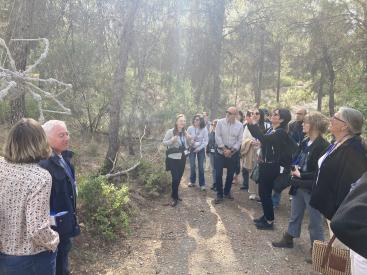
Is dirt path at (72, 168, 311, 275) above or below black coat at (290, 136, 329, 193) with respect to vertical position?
below

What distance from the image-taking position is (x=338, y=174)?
3.82 metres

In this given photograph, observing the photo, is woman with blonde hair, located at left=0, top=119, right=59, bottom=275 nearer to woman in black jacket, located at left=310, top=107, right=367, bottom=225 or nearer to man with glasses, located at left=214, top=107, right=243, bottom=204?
woman in black jacket, located at left=310, top=107, right=367, bottom=225

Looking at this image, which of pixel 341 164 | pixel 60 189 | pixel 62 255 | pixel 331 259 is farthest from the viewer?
pixel 341 164

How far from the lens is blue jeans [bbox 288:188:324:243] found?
4.88 meters

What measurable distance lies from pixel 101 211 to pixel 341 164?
3.57 m

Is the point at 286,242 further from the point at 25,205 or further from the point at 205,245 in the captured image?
the point at 25,205

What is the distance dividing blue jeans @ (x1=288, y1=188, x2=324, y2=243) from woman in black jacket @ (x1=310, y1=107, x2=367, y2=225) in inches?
37.9

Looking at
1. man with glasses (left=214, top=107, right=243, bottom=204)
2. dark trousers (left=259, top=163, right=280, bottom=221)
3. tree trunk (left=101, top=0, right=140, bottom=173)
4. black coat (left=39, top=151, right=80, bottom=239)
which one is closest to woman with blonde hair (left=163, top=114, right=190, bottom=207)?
man with glasses (left=214, top=107, right=243, bottom=204)

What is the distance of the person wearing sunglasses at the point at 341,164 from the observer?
12.3 feet

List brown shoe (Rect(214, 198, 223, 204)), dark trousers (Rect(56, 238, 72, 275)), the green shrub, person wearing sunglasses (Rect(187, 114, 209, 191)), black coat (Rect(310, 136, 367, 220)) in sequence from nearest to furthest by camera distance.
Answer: dark trousers (Rect(56, 238, 72, 275)) < black coat (Rect(310, 136, 367, 220)) < the green shrub < brown shoe (Rect(214, 198, 223, 204)) < person wearing sunglasses (Rect(187, 114, 209, 191))

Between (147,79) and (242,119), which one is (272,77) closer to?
(147,79)

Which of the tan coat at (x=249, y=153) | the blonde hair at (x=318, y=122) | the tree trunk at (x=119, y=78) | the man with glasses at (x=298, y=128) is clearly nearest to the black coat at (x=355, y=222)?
the blonde hair at (x=318, y=122)

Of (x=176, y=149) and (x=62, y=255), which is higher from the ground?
(x=176, y=149)

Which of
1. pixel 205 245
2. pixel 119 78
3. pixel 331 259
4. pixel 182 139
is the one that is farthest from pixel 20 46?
pixel 331 259
